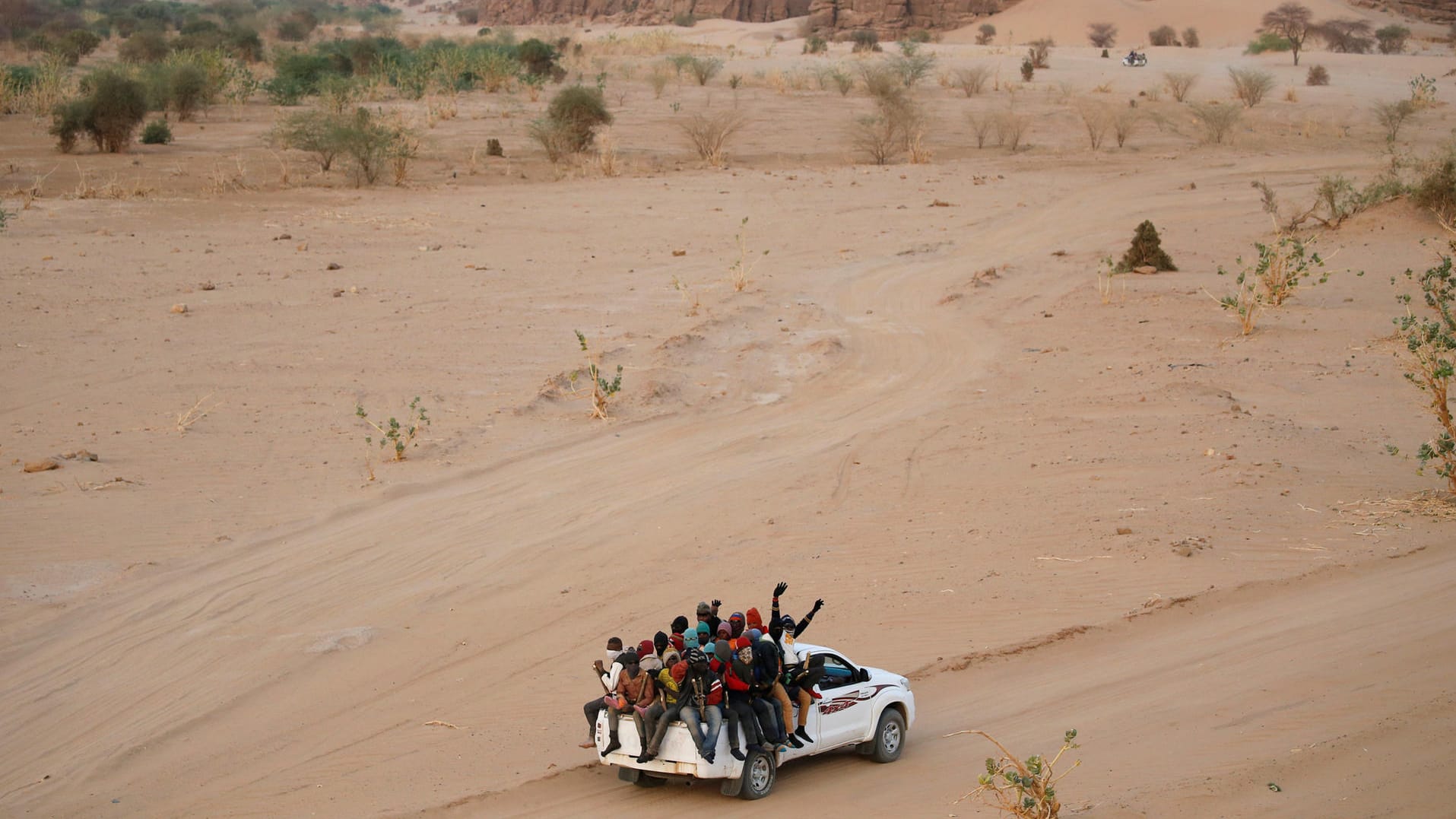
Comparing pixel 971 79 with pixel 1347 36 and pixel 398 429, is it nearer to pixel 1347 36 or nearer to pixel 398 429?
pixel 1347 36

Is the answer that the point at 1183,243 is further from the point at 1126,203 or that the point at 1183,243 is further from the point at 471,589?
the point at 471,589

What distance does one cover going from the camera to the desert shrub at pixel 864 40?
6581 centimetres

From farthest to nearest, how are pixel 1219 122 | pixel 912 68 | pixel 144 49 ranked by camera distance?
pixel 144 49 → pixel 912 68 → pixel 1219 122

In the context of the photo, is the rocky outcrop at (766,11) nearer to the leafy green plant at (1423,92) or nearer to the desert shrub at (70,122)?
the leafy green plant at (1423,92)

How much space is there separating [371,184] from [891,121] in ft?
48.7

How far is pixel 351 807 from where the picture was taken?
8453 mm

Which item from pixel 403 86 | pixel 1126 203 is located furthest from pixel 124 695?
pixel 403 86

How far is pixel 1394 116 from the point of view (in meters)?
39.5

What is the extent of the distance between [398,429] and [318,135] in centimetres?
1651

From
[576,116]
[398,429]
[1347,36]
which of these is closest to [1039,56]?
[1347,36]

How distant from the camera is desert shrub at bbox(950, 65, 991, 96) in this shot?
48062 millimetres

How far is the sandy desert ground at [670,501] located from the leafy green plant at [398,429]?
0.68 feet

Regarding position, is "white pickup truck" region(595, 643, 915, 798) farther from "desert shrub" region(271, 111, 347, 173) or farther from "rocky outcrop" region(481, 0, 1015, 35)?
"rocky outcrop" region(481, 0, 1015, 35)

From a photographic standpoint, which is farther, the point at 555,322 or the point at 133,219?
the point at 133,219
